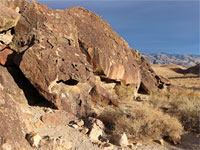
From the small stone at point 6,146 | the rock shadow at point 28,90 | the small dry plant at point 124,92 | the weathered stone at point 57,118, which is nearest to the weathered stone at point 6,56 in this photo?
the rock shadow at point 28,90

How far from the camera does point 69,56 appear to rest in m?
6.72

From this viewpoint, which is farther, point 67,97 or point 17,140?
point 67,97

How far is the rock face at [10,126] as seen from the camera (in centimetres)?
326

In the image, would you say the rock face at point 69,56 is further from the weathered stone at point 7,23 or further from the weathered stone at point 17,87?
the weathered stone at point 17,87

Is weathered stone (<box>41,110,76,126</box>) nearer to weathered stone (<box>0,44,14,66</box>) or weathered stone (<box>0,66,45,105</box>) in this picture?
weathered stone (<box>0,66,45,105</box>)

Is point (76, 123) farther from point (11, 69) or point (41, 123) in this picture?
point (11, 69)

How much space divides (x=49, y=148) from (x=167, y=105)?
21.6ft

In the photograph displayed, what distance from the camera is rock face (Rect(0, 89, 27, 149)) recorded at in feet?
10.7

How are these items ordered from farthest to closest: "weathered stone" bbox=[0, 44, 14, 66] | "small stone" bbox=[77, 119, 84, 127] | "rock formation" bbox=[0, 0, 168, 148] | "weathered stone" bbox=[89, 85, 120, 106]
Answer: "weathered stone" bbox=[89, 85, 120, 106]
"weathered stone" bbox=[0, 44, 14, 66]
"rock formation" bbox=[0, 0, 168, 148]
"small stone" bbox=[77, 119, 84, 127]

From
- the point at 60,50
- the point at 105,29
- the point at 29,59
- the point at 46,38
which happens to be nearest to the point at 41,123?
the point at 29,59

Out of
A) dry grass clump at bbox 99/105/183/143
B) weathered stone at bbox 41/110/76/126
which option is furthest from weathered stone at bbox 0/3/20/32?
dry grass clump at bbox 99/105/183/143

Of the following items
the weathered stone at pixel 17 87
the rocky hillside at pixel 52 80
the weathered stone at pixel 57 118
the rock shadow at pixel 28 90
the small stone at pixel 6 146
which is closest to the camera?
the small stone at pixel 6 146

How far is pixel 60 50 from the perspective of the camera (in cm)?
655

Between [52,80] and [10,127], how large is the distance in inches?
91.0
